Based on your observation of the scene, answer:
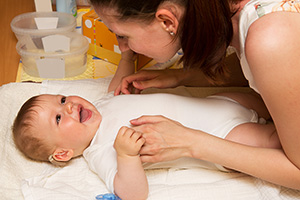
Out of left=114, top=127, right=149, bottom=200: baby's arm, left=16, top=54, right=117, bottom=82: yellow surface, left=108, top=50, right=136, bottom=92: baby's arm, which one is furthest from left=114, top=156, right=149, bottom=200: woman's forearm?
left=16, top=54, right=117, bottom=82: yellow surface

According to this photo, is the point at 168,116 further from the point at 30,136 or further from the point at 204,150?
the point at 30,136

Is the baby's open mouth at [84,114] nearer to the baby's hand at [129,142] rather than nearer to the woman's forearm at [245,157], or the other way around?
the baby's hand at [129,142]

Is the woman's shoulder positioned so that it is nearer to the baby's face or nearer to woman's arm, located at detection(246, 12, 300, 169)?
woman's arm, located at detection(246, 12, 300, 169)

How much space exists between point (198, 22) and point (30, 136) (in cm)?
64

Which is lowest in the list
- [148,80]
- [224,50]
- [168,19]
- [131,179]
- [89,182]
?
[89,182]

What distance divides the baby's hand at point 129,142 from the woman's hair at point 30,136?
28cm

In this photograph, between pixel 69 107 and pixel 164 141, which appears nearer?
pixel 164 141

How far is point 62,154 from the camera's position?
1154 millimetres

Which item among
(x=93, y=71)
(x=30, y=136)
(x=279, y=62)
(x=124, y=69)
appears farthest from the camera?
(x=93, y=71)

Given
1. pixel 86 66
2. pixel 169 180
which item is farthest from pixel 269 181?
pixel 86 66

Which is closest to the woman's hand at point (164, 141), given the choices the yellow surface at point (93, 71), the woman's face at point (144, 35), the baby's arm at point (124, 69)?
the woman's face at point (144, 35)

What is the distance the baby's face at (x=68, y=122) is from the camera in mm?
1136

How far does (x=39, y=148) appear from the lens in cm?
113

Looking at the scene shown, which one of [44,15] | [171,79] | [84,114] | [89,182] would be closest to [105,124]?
[84,114]
